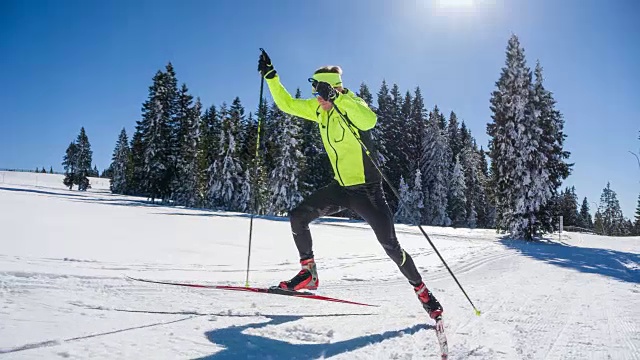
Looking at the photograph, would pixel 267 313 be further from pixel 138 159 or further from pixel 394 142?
pixel 394 142

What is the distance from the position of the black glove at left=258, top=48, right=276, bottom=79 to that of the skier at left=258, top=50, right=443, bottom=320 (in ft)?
1.64

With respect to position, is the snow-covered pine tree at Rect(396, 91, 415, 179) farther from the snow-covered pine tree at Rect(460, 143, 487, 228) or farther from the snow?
the snow

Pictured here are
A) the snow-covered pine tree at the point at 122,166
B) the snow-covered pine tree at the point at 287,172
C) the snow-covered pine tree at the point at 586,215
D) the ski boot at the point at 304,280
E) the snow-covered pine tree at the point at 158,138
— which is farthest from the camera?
the snow-covered pine tree at the point at 586,215

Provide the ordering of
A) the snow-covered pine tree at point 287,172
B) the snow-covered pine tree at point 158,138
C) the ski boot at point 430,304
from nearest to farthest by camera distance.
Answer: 1. the ski boot at point 430,304
2. the snow-covered pine tree at point 287,172
3. the snow-covered pine tree at point 158,138

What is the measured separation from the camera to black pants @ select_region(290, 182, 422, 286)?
12.4ft

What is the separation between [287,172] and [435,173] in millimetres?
20185

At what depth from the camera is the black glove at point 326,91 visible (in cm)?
392

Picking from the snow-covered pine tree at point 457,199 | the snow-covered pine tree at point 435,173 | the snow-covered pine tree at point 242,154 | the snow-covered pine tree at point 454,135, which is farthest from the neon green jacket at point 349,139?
the snow-covered pine tree at point 454,135

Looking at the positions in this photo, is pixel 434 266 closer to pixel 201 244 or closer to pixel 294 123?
pixel 201 244

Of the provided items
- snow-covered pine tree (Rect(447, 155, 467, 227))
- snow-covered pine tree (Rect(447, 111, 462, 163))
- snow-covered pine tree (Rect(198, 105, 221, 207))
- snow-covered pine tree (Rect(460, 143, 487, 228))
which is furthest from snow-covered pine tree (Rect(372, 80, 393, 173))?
snow-covered pine tree (Rect(198, 105, 221, 207))

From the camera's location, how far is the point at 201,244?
9297mm

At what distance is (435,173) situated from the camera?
157 feet

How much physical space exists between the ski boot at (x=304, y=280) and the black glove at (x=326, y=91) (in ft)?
6.35

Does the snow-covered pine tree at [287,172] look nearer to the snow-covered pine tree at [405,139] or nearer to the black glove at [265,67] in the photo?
the snow-covered pine tree at [405,139]
